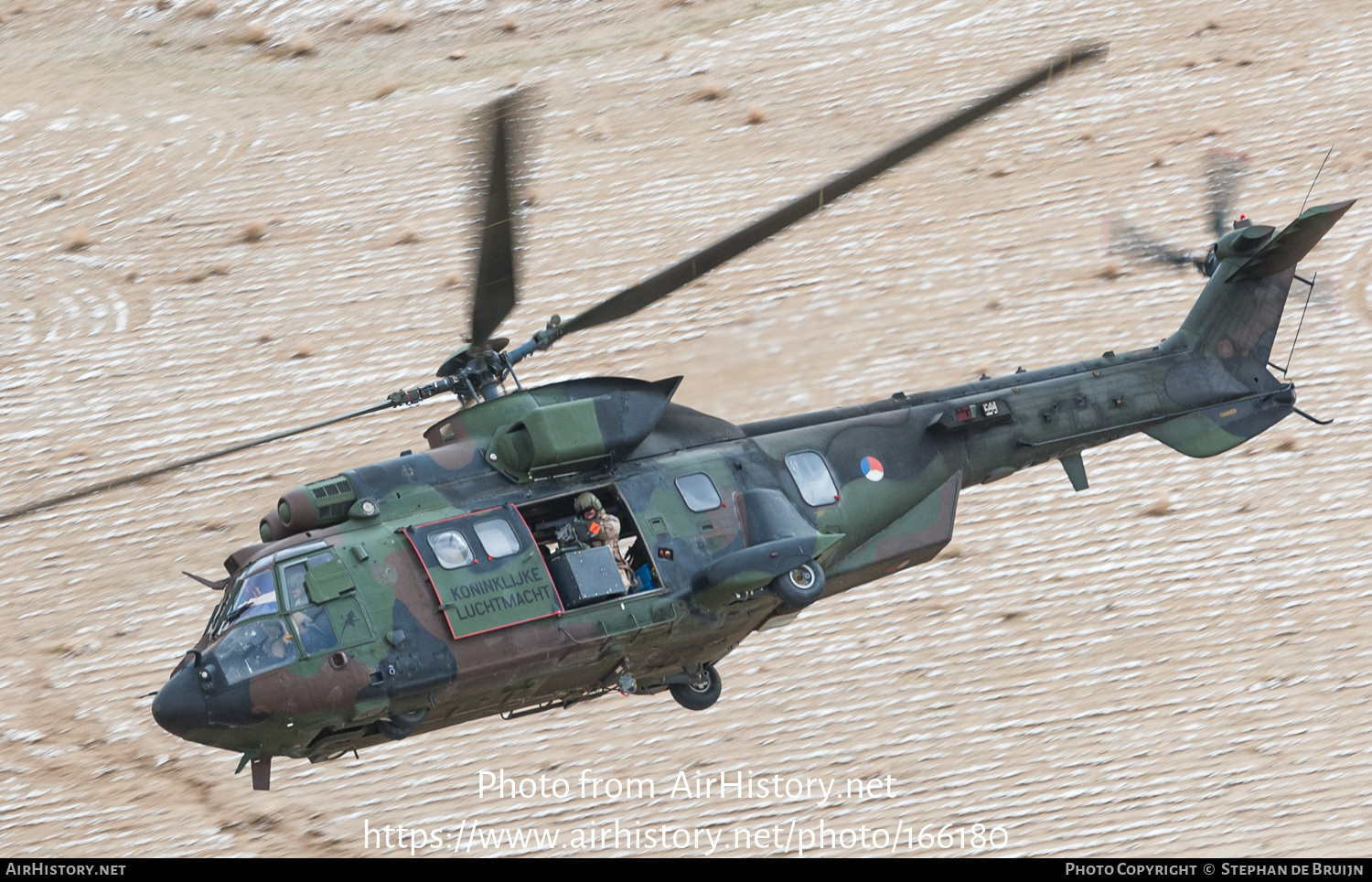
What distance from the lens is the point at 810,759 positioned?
67.8 feet

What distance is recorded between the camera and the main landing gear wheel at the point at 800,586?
15.1 meters

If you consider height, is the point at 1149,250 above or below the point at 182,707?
below

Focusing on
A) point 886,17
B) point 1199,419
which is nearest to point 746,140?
point 886,17

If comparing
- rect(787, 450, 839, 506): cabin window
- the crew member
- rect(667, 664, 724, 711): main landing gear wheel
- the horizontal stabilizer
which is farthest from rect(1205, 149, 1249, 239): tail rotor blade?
the crew member

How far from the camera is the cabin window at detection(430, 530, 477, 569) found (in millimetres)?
14469

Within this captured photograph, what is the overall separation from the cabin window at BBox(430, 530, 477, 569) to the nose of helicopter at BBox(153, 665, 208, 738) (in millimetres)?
2267

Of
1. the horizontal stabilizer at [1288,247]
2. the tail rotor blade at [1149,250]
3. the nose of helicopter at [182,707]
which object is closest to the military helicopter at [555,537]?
the nose of helicopter at [182,707]

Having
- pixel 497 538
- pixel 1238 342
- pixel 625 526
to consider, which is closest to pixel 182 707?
pixel 497 538

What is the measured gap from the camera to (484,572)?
1452 centimetres

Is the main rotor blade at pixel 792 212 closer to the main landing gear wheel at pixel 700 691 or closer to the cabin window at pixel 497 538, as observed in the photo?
the cabin window at pixel 497 538

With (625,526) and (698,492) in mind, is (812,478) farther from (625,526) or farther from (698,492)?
(625,526)

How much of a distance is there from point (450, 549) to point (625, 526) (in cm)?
177

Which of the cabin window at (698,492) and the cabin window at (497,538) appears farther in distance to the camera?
the cabin window at (698,492)

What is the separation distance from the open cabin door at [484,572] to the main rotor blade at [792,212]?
6.35ft
